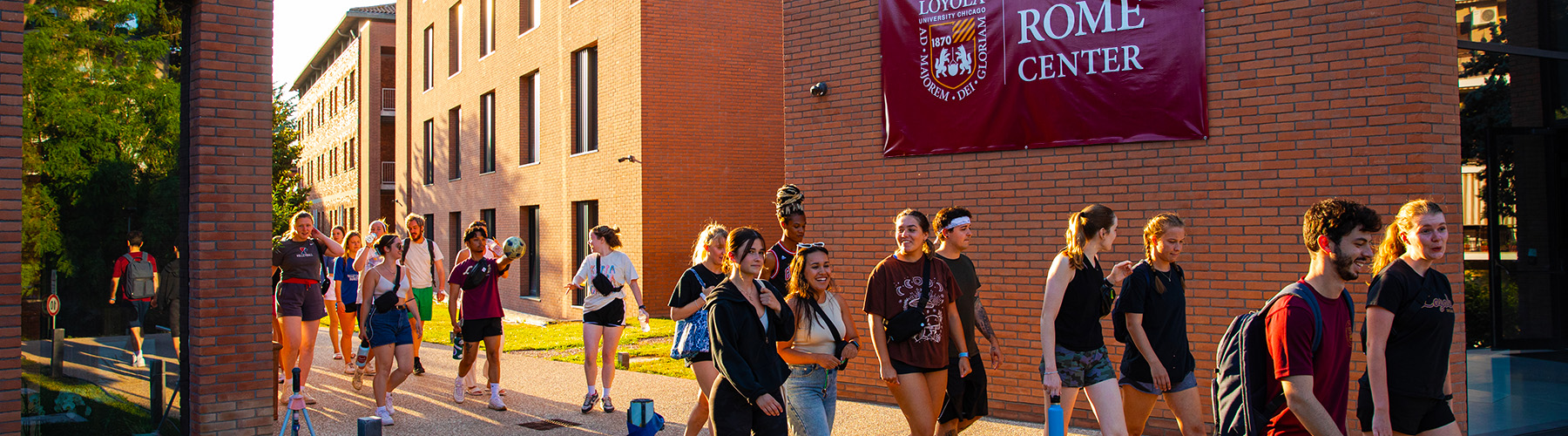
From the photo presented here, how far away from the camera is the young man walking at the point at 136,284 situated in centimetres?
654

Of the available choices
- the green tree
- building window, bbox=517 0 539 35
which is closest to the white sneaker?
building window, bbox=517 0 539 35

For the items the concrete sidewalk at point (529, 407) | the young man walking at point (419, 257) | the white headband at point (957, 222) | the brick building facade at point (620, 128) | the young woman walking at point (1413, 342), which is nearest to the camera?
the young woman walking at point (1413, 342)

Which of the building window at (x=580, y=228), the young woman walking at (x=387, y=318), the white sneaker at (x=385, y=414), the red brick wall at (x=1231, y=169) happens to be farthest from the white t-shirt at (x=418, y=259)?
the building window at (x=580, y=228)

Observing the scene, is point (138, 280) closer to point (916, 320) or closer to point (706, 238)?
point (706, 238)

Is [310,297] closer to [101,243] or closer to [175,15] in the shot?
[101,243]

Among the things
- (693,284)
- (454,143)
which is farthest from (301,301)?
(454,143)

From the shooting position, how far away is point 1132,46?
7.06 meters

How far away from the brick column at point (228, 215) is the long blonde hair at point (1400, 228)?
6.52m

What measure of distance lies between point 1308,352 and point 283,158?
101 feet

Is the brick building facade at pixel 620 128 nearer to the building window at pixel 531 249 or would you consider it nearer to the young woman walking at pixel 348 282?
the building window at pixel 531 249

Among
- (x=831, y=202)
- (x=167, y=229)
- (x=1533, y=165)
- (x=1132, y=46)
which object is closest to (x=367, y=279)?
(x=167, y=229)

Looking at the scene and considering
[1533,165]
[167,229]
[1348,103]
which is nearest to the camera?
[1348,103]

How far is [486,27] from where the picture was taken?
78.0ft

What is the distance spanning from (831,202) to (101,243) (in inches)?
215
